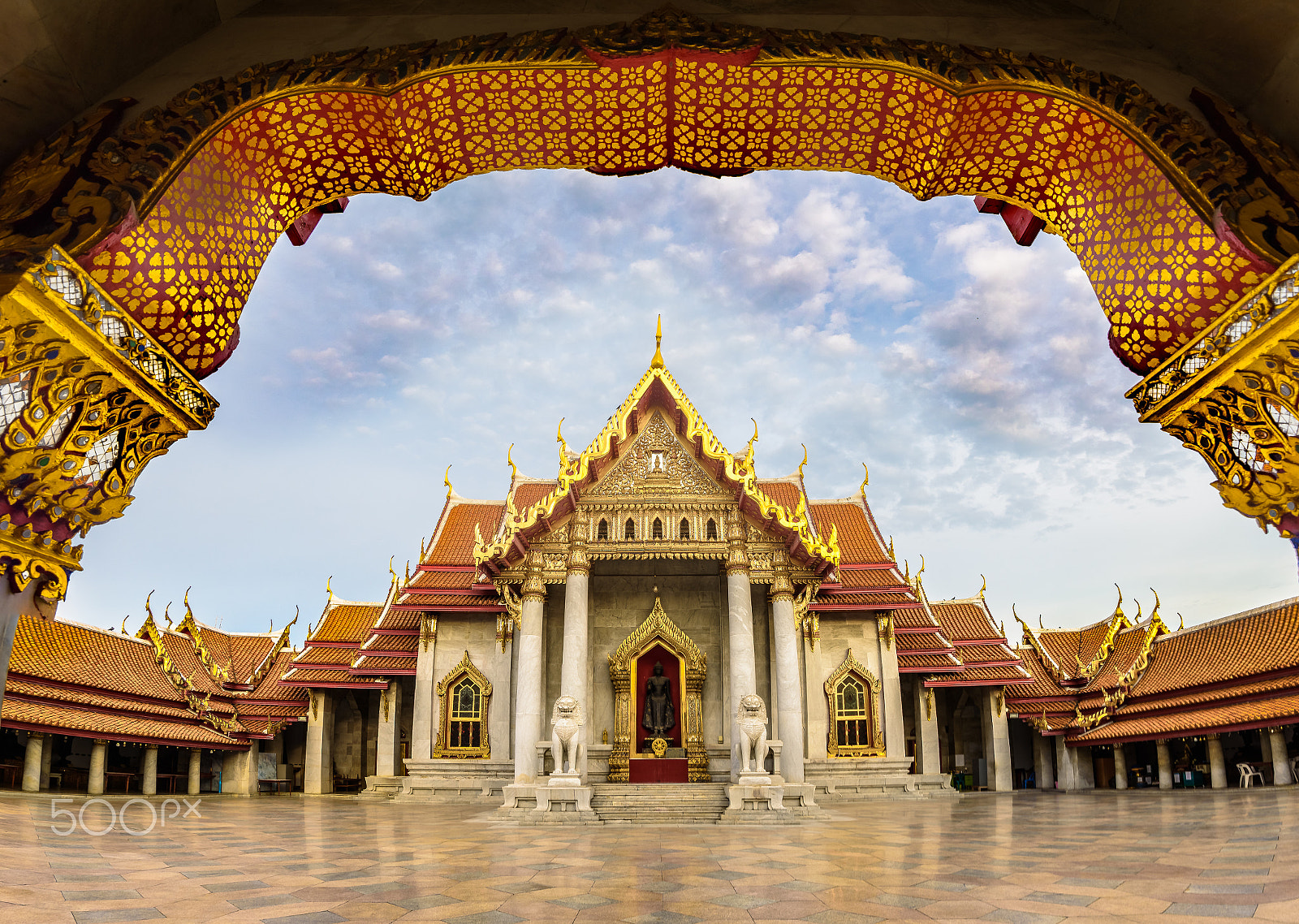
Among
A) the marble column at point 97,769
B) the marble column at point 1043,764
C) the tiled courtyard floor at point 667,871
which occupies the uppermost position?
the tiled courtyard floor at point 667,871

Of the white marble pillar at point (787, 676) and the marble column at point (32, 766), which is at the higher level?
the white marble pillar at point (787, 676)

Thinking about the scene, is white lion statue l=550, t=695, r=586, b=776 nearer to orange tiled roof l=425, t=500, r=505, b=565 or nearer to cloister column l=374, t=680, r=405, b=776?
orange tiled roof l=425, t=500, r=505, b=565

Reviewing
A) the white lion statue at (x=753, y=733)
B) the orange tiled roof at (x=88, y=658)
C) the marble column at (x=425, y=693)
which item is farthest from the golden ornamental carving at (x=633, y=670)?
the orange tiled roof at (x=88, y=658)

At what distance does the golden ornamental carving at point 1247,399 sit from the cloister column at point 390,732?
20465 mm

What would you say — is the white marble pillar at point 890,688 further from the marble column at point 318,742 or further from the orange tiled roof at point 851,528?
the marble column at point 318,742

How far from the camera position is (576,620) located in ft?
47.0

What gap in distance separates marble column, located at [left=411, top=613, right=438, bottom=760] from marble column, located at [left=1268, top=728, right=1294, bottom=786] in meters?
19.0

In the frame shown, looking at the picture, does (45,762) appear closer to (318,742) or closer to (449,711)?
(318,742)

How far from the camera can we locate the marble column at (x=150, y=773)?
2202 cm

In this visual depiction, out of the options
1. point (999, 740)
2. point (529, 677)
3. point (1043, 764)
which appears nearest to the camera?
point (529, 677)

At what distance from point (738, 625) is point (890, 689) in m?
6.67

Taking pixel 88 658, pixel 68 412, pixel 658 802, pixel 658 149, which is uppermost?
pixel 658 149

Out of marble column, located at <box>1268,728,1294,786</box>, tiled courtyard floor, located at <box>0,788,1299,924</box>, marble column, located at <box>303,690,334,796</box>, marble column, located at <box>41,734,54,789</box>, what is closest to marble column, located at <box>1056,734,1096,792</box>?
marble column, located at <box>1268,728,1294,786</box>

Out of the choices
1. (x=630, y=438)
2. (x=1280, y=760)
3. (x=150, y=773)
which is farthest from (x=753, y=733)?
(x=150, y=773)
